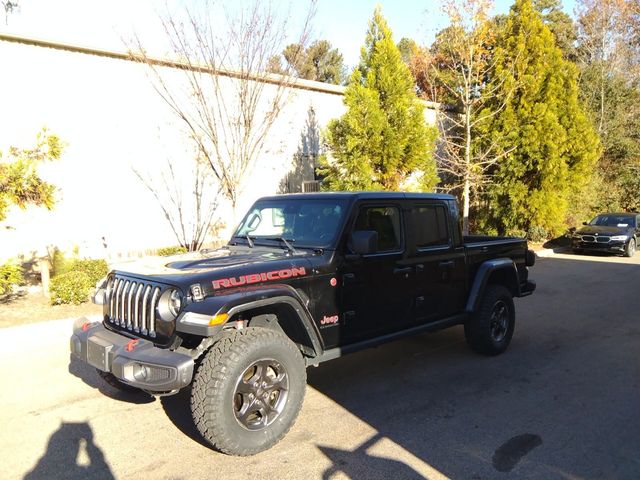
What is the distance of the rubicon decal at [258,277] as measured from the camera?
357 centimetres

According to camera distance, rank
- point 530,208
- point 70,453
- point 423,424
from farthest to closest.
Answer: point 530,208 < point 423,424 < point 70,453

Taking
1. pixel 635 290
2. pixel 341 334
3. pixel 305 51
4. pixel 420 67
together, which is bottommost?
pixel 635 290

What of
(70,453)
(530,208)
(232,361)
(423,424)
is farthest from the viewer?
(530,208)

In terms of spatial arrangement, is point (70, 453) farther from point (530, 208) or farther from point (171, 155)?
point (530, 208)

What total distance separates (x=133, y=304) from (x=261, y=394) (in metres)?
1.21

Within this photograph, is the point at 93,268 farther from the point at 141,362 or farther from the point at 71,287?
A: the point at 141,362

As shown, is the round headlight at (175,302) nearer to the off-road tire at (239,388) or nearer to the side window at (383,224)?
the off-road tire at (239,388)

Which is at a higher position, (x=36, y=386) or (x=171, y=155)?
(x=171, y=155)

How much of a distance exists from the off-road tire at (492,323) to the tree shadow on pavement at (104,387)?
11.6ft

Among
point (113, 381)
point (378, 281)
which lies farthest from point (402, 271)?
point (113, 381)

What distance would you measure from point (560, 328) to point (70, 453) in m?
6.34

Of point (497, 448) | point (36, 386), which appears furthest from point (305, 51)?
point (497, 448)

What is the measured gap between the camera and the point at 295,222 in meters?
4.71

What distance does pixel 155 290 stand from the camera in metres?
3.62
